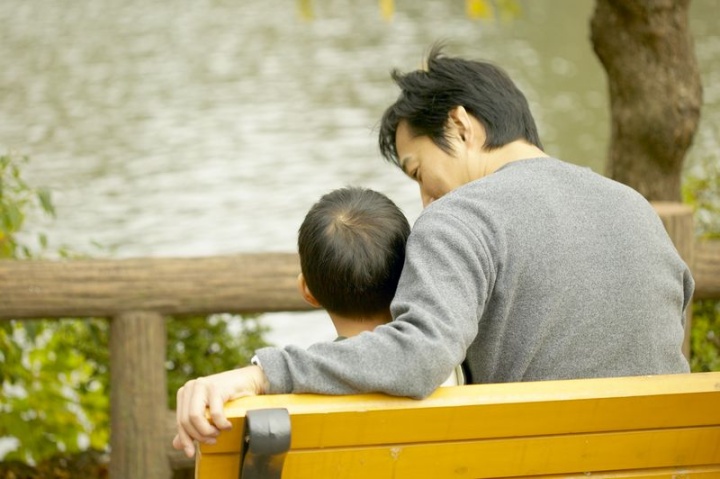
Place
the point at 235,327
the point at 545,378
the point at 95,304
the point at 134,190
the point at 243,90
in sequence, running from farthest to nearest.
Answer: the point at 243,90
the point at 134,190
the point at 235,327
the point at 95,304
the point at 545,378

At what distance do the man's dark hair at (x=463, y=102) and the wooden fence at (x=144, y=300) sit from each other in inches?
50.3

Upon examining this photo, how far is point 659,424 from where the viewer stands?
1.72 metres

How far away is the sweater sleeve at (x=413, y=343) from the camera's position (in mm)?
1602

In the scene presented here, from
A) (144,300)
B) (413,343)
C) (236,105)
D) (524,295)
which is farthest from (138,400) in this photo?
(236,105)

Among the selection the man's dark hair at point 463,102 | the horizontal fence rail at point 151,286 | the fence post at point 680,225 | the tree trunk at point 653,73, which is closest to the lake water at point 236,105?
the horizontal fence rail at point 151,286

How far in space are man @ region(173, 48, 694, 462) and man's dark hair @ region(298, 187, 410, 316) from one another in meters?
0.09

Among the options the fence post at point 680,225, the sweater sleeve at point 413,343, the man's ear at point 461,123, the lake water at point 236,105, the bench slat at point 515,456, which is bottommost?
the lake water at point 236,105

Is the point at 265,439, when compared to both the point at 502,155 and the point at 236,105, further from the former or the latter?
the point at 236,105

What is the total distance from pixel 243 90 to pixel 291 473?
11303mm

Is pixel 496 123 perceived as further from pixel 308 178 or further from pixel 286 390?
pixel 308 178

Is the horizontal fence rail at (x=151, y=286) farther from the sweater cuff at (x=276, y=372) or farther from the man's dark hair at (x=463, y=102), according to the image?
the sweater cuff at (x=276, y=372)

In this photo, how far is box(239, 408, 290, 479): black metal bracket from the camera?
1.49m

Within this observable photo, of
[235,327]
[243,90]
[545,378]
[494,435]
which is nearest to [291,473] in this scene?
[494,435]

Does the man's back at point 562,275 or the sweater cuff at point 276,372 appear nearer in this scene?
the sweater cuff at point 276,372
